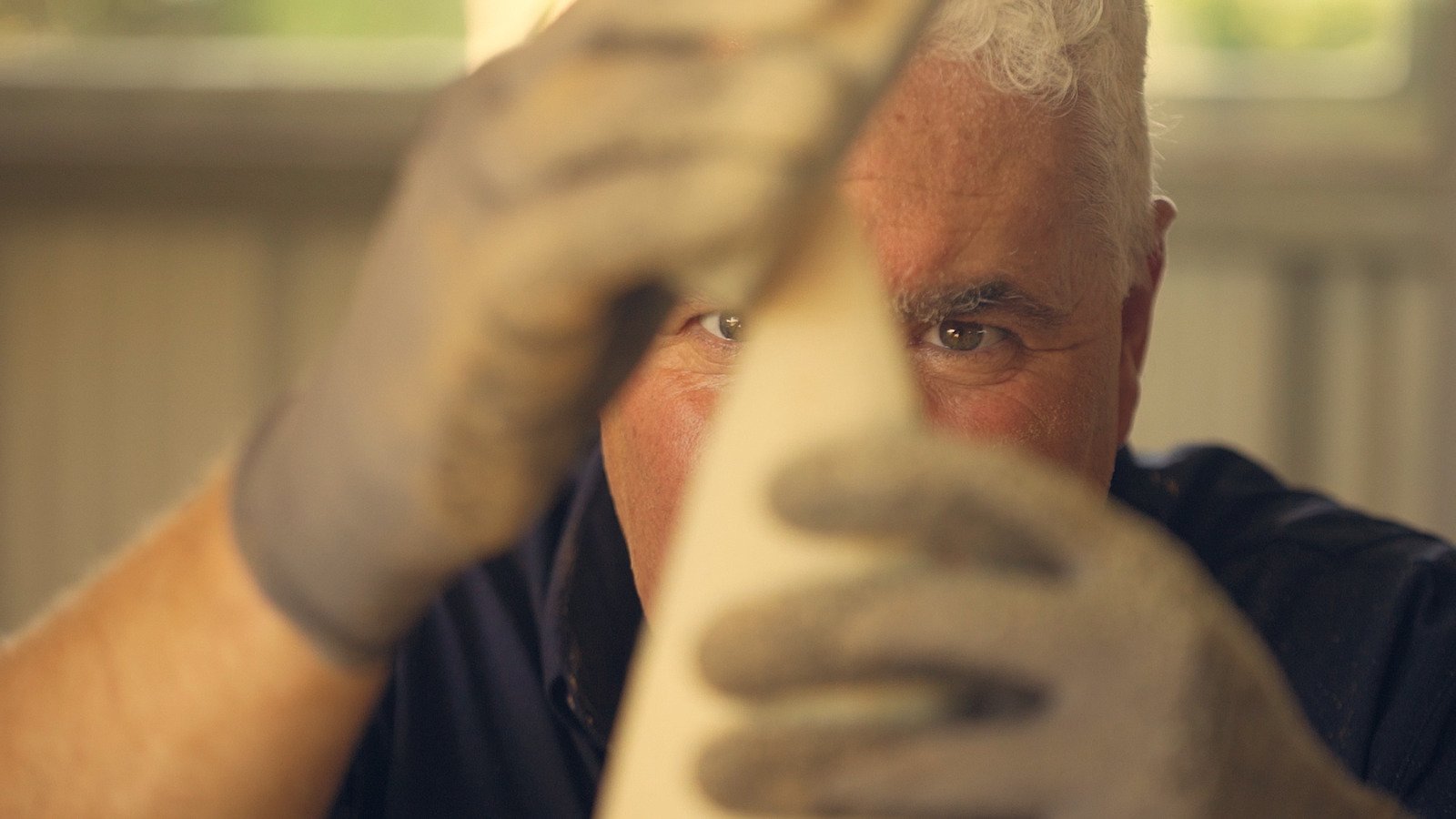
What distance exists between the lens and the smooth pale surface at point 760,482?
522 mm

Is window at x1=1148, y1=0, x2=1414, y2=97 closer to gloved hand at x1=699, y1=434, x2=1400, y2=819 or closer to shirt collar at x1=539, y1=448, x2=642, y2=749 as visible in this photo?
shirt collar at x1=539, y1=448, x2=642, y2=749

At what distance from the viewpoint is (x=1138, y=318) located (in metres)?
1.18

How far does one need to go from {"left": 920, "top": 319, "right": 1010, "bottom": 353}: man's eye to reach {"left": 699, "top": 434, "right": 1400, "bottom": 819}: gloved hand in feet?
1.55

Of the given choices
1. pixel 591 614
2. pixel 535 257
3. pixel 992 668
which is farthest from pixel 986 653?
pixel 591 614

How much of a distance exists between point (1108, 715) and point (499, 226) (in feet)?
0.93

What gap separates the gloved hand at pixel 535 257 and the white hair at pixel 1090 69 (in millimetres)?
424

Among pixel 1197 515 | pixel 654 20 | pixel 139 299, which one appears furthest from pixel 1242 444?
pixel 654 20

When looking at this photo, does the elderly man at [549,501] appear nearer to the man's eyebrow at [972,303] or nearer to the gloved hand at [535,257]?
the gloved hand at [535,257]

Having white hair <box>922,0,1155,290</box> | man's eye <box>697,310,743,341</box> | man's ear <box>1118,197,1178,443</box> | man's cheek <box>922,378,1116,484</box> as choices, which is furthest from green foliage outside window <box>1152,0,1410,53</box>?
man's eye <box>697,310,743,341</box>

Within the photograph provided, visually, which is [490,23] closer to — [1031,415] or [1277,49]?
[1277,49]

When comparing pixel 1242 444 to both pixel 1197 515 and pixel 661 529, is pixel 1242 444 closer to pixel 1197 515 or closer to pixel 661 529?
pixel 1197 515

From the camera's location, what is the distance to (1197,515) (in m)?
1.35

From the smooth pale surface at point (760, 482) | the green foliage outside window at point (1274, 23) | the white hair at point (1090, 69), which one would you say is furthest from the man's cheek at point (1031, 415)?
the green foliage outside window at point (1274, 23)

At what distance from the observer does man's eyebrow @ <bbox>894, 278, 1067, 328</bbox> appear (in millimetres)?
920
